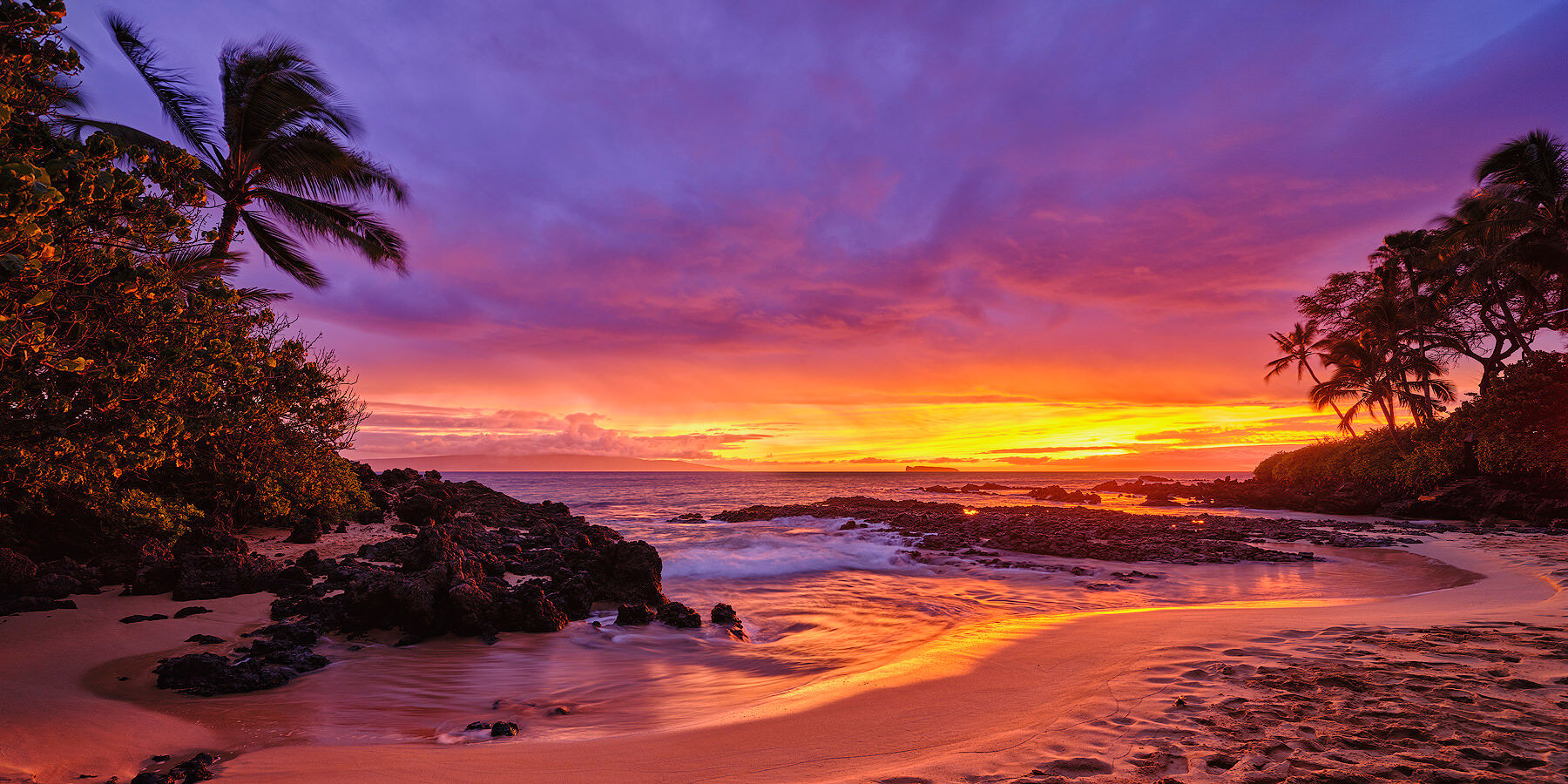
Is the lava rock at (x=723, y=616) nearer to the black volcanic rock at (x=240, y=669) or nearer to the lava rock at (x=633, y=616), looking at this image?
the lava rock at (x=633, y=616)

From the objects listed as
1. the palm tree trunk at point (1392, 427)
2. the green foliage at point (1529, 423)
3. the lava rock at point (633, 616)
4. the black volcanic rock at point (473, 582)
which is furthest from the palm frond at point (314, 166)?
the palm tree trunk at point (1392, 427)

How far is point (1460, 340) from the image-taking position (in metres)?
30.2

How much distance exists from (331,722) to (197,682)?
5.10 feet

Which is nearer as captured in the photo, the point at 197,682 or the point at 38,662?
the point at 197,682

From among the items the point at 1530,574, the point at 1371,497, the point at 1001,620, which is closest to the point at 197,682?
the point at 1001,620

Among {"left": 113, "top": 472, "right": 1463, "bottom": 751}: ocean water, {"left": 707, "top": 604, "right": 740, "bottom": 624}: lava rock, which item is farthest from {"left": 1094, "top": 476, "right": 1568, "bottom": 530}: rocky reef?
{"left": 707, "top": 604, "right": 740, "bottom": 624}: lava rock

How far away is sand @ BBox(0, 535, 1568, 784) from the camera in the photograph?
3492 mm

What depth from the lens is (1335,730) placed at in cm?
371

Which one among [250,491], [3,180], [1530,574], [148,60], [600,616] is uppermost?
[148,60]

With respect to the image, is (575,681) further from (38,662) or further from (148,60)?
(148,60)

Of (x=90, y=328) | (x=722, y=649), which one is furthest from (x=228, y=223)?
(x=722, y=649)

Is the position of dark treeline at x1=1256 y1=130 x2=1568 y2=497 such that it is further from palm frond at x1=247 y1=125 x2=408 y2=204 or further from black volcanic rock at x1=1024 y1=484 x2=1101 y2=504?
palm frond at x1=247 y1=125 x2=408 y2=204

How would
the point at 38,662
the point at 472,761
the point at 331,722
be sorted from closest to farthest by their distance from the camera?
the point at 472,761, the point at 331,722, the point at 38,662

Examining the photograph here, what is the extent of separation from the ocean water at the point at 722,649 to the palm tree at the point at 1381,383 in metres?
24.9
